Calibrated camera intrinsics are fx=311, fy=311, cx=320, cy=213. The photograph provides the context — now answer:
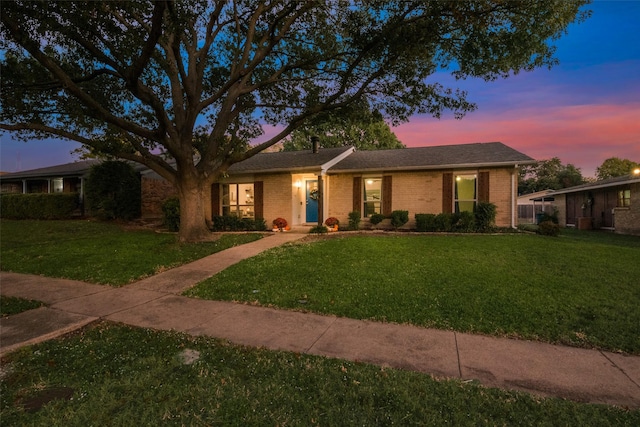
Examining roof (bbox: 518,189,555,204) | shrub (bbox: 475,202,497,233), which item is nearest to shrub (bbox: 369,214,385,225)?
shrub (bbox: 475,202,497,233)

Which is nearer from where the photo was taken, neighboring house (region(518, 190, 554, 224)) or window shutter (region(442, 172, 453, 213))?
window shutter (region(442, 172, 453, 213))

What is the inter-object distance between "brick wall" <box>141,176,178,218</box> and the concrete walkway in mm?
12032

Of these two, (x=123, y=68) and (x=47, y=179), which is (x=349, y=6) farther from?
(x=47, y=179)

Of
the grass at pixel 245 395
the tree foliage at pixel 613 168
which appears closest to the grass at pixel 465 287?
the grass at pixel 245 395

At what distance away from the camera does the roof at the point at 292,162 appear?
14.1 metres

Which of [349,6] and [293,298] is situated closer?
[293,298]

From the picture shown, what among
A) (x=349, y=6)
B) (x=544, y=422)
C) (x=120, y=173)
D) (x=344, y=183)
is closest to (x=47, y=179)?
(x=120, y=173)

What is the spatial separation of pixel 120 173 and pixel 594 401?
63.2ft

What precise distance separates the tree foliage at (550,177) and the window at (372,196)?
30504 millimetres

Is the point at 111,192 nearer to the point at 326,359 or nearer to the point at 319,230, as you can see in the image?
the point at 319,230

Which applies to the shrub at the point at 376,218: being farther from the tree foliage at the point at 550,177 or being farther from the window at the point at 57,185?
the tree foliage at the point at 550,177

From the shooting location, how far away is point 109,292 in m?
5.84

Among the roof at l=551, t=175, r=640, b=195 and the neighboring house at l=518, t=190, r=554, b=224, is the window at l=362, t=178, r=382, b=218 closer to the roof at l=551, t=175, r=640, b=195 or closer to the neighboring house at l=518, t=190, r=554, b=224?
the roof at l=551, t=175, r=640, b=195

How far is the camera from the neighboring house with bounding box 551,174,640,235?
15.7 meters
